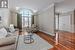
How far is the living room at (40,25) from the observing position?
3.64 meters

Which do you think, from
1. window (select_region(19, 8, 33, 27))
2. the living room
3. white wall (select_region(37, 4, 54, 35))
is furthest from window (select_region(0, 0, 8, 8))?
white wall (select_region(37, 4, 54, 35))

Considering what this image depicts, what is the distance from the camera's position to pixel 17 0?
742 cm

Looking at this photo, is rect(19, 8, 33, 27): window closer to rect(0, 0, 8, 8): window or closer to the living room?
the living room

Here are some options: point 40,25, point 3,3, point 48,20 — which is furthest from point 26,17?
point 48,20

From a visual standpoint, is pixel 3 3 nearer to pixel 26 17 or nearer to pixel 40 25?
pixel 26 17

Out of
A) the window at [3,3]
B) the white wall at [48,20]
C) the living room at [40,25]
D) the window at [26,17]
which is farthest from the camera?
the window at [26,17]

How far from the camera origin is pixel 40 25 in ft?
39.2

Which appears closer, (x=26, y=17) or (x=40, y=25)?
A: (x=40, y=25)

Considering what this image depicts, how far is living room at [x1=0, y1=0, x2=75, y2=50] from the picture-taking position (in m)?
3.64

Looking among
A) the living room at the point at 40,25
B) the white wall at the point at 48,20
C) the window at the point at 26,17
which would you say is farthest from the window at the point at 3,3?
the white wall at the point at 48,20

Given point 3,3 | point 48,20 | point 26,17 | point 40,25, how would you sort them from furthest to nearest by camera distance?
point 26,17, point 40,25, point 3,3, point 48,20

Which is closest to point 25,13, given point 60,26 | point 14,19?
point 14,19

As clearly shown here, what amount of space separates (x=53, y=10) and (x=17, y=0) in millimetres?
2699

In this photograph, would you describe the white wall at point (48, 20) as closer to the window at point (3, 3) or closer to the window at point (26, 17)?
the window at point (3, 3)
